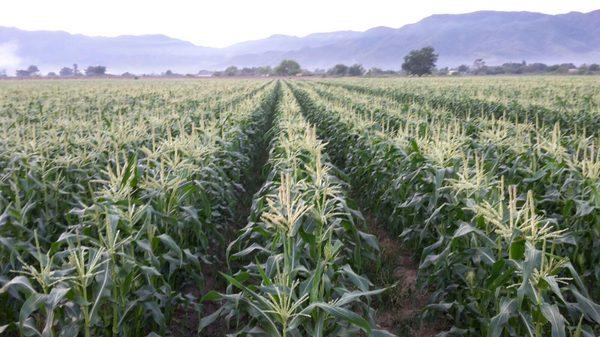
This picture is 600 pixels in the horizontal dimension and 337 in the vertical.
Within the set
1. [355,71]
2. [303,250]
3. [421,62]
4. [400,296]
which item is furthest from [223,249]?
[355,71]

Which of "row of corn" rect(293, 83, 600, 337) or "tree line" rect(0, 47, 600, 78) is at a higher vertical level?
Result: "tree line" rect(0, 47, 600, 78)

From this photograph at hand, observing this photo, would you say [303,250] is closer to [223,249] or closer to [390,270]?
[390,270]

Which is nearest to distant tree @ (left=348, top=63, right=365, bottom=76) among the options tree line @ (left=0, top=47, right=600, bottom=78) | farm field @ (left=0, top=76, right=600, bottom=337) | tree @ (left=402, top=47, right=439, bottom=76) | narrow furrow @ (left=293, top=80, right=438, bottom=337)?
tree line @ (left=0, top=47, right=600, bottom=78)

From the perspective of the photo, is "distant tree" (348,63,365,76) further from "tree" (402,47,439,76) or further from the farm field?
the farm field

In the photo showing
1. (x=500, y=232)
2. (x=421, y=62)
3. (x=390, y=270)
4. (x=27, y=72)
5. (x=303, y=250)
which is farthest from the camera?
(x=27, y=72)

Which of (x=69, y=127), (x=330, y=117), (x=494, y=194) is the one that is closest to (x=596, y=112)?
(x=330, y=117)

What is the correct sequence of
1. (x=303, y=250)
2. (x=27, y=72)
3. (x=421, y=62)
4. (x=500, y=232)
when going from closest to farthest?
(x=500, y=232), (x=303, y=250), (x=421, y=62), (x=27, y=72)

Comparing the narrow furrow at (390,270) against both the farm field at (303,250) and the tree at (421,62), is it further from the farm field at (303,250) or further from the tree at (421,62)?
the tree at (421,62)

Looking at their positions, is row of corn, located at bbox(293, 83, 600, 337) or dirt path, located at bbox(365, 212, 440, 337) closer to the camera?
row of corn, located at bbox(293, 83, 600, 337)

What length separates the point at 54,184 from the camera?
5242 mm

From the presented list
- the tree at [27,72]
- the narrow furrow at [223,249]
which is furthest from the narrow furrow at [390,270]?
the tree at [27,72]

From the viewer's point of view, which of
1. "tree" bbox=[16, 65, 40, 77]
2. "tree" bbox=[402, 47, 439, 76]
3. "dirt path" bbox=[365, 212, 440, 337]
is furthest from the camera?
"tree" bbox=[16, 65, 40, 77]

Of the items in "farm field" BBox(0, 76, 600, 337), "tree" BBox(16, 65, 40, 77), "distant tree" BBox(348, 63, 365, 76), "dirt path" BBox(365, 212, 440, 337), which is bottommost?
"dirt path" BBox(365, 212, 440, 337)

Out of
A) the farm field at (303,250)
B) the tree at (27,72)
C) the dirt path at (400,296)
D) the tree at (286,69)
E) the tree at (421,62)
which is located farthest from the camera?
the tree at (27,72)
